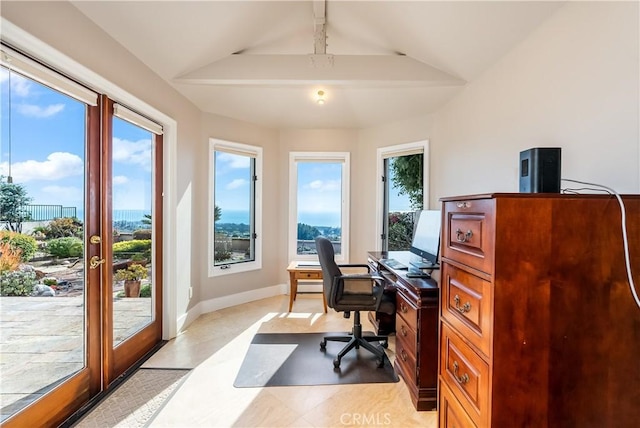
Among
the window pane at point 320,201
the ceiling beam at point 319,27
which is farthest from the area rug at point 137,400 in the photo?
the ceiling beam at point 319,27

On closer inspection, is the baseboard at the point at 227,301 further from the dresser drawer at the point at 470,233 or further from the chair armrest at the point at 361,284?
the dresser drawer at the point at 470,233

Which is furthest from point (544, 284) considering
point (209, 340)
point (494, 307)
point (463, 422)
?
point (209, 340)

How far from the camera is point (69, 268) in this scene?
6.05ft

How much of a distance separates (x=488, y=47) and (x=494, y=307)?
2.06m

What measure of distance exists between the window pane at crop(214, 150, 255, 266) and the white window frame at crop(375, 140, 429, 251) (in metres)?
1.73

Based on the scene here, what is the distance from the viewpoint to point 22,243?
1569mm

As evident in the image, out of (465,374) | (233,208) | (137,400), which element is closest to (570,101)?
(465,374)

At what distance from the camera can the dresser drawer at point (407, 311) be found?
77.2 inches

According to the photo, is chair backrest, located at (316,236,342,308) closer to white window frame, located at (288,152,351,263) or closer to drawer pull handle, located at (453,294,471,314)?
drawer pull handle, located at (453,294,471,314)

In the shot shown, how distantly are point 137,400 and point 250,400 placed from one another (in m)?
0.75

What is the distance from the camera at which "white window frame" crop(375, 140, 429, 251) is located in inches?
139

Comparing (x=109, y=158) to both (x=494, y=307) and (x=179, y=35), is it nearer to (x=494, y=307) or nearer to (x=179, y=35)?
(x=179, y=35)

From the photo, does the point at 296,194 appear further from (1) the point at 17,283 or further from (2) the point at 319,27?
(1) the point at 17,283

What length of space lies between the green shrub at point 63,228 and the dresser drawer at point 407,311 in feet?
7.31
